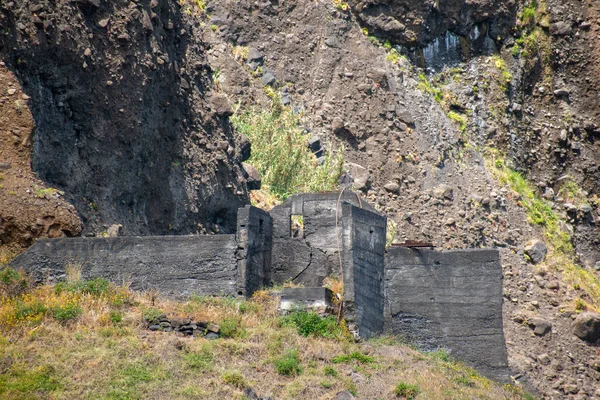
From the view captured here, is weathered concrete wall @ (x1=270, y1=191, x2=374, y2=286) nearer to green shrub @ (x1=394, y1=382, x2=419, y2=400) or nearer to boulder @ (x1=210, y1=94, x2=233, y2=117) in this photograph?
Result: green shrub @ (x1=394, y1=382, x2=419, y2=400)

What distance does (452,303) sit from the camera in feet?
73.7

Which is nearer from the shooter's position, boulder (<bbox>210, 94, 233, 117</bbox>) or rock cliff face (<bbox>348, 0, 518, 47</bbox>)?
boulder (<bbox>210, 94, 233, 117</bbox>)

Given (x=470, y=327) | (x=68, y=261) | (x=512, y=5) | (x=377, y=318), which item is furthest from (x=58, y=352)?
(x=512, y=5)

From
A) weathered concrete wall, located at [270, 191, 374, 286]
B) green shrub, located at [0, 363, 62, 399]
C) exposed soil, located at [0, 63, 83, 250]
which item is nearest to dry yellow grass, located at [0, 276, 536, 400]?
green shrub, located at [0, 363, 62, 399]

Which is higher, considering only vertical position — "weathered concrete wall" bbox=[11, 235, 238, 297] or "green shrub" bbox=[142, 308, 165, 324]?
"weathered concrete wall" bbox=[11, 235, 238, 297]

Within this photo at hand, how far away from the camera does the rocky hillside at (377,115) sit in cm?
2481

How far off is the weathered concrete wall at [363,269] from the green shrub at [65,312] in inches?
180

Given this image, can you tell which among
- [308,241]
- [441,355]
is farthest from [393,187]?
[441,355]

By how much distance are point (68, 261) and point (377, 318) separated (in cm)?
551

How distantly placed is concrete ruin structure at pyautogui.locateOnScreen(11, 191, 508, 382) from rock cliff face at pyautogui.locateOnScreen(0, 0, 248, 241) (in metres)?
2.28

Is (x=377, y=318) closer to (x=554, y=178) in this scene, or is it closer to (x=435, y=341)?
(x=435, y=341)

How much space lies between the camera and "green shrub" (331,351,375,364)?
2031 centimetres

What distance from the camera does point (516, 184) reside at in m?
36.5

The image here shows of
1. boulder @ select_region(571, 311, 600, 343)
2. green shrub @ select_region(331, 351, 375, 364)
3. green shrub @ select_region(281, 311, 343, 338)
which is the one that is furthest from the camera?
boulder @ select_region(571, 311, 600, 343)
